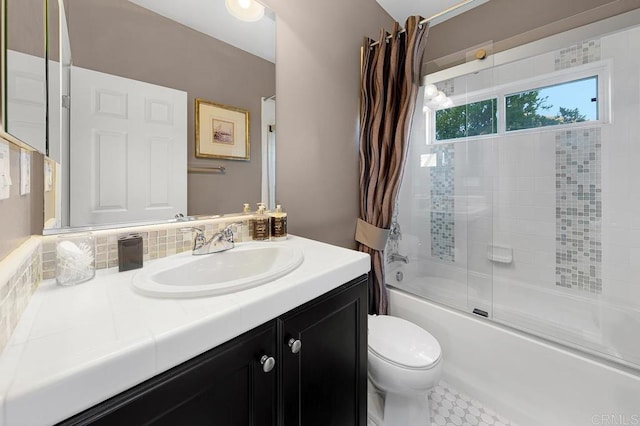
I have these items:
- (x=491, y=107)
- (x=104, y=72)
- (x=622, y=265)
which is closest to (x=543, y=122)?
(x=491, y=107)

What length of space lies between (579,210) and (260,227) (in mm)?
1995

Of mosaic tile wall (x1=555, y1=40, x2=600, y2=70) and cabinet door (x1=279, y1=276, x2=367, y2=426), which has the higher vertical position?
mosaic tile wall (x1=555, y1=40, x2=600, y2=70)

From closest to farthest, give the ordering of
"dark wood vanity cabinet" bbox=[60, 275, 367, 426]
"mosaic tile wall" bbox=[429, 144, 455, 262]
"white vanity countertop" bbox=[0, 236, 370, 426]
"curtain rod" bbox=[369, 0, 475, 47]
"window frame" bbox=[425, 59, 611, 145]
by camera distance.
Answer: "white vanity countertop" bbox=[0, 236, 370, 426] → "dark wood vanity cabinet" bbox=[60, 275, 367, 426] → "curtain rod" bbox=[369, 0, 475, 47] → "window frame" bbox=[425, 59, 611, 145] → "mosaic tile wall" bbox=[429, 144, 455, 262]

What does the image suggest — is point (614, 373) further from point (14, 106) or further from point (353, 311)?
point (14, 106)

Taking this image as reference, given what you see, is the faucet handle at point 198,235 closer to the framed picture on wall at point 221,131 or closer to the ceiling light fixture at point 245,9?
the framed picture on wall at point 221,131

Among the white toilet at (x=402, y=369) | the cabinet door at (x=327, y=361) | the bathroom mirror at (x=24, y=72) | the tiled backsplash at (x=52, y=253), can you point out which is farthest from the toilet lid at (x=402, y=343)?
the bathroom mirror at (x=24, y=72)

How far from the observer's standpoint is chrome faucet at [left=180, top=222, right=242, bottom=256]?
0.98 metres

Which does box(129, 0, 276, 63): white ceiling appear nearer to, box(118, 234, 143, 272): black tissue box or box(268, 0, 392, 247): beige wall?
box(268, 0, 392, 247): beige wall

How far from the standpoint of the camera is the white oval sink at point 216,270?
617 millimetres

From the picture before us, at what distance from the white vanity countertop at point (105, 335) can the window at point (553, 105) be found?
78.3 inches

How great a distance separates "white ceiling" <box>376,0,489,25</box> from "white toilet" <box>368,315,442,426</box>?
214 cm

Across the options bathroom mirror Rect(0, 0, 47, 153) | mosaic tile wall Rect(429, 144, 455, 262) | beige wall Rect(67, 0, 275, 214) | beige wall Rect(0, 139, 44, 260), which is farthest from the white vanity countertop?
mosaic tile wall Rect(429, 144, 455, 262)

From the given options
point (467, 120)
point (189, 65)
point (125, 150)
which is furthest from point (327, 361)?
point (467, 120)

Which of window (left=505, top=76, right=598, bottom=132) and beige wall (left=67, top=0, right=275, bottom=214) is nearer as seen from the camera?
beige wall (left=67, top=0, right=275, bottom=214)
